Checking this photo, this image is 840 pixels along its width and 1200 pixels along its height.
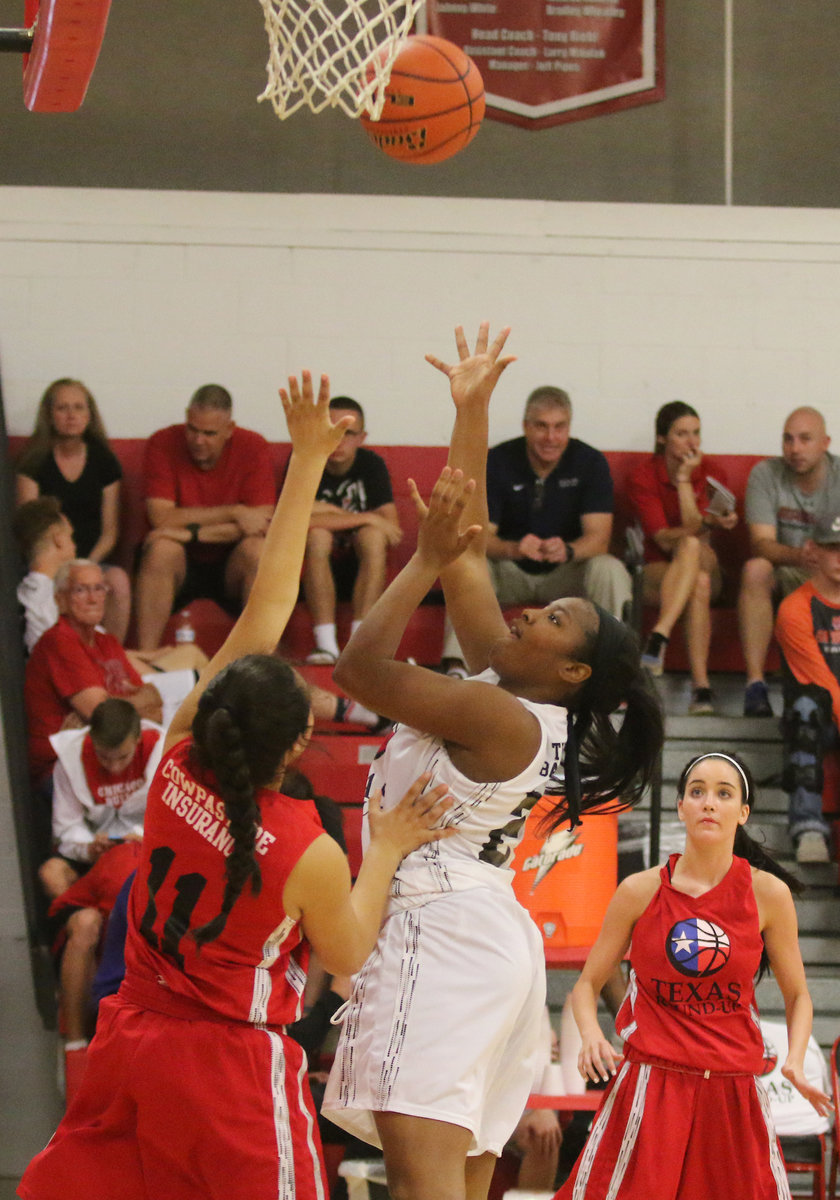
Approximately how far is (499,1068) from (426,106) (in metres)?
3.15

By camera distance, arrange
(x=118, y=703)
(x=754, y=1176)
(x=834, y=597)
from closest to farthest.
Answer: (x=754, y=1176) → (x=118, y=703) → (x=834, y=597)

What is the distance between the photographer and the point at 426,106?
4605 millimetres

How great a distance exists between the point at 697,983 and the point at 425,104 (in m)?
2.93

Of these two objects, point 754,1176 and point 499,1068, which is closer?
point 499,1068

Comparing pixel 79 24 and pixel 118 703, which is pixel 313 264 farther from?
pixel 79 24

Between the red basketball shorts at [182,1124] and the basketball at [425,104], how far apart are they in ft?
10.3

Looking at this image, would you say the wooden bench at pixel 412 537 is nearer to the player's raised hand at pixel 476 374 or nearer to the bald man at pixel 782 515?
the bald man at pixel 782 515

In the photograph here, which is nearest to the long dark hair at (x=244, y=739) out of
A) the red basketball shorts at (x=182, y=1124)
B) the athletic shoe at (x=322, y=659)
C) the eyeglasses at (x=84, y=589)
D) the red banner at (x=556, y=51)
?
the red basketball shorts at (x=182, y=1124)

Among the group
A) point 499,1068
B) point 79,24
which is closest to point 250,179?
point 79,24

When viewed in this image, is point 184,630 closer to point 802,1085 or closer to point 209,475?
point 209,475

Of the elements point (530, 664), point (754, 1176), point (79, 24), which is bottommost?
point (754, 1176)

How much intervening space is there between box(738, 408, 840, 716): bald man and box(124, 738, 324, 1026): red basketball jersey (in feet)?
16.3

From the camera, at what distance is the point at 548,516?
7352mm

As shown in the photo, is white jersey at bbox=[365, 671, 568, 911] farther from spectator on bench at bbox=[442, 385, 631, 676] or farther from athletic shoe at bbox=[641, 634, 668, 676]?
athletic shoe at bbox=[641, 634, 668, 676]
